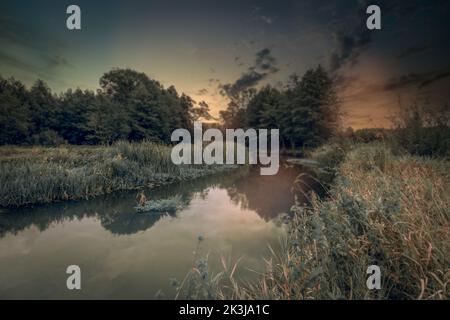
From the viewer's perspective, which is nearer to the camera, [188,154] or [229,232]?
[229,232]

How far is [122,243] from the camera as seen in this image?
5020 millimetres

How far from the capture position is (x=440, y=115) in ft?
33.5

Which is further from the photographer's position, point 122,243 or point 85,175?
point 85,175

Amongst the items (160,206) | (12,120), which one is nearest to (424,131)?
(160,206)

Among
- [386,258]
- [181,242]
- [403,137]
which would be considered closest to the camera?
[386,258]

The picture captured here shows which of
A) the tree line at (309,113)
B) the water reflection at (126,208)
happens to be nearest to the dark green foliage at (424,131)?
the water reflection at (126,208)

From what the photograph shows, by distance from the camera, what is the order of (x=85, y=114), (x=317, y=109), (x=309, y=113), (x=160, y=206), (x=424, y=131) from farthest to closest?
(x=85, y=114) < (x=317, y=109) < (x=309, y=113) < (x=424, y=131) < (x=160, y=206)

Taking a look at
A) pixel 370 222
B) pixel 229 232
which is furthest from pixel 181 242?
pixel 370 222

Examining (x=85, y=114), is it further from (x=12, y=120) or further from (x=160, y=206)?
(x=160, y=206)

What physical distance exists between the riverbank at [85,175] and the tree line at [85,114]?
19601 millimetres

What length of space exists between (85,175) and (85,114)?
2806 centimetres
